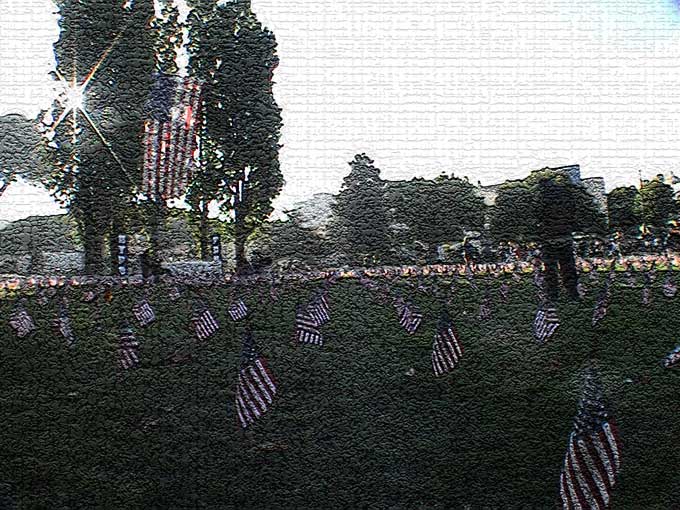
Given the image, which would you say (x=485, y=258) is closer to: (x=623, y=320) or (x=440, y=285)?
(x=440, y=285)

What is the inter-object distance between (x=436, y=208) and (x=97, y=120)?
2.62 m

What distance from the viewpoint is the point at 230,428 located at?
2912 millimetres

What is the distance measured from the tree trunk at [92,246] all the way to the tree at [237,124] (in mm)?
758

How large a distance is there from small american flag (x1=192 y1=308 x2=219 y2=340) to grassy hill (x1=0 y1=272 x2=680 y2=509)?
2.3 inches

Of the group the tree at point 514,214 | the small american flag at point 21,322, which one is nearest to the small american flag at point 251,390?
the tree at point 514,214

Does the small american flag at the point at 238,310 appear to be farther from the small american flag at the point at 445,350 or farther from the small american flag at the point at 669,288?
the small american flag at the point at 669,288

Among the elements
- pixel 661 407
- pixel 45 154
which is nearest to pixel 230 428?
pixel 661 407

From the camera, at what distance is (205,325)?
4094mm

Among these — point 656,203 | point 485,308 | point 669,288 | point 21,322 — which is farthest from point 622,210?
point 21,322

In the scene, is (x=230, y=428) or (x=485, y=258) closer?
(x=230, y=428)

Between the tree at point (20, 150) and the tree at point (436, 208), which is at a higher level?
the tree at point (20, 150)

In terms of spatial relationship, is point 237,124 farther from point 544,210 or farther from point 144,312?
point 544,210

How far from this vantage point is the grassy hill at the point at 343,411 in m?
2.38

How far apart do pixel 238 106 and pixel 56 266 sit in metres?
1.81
